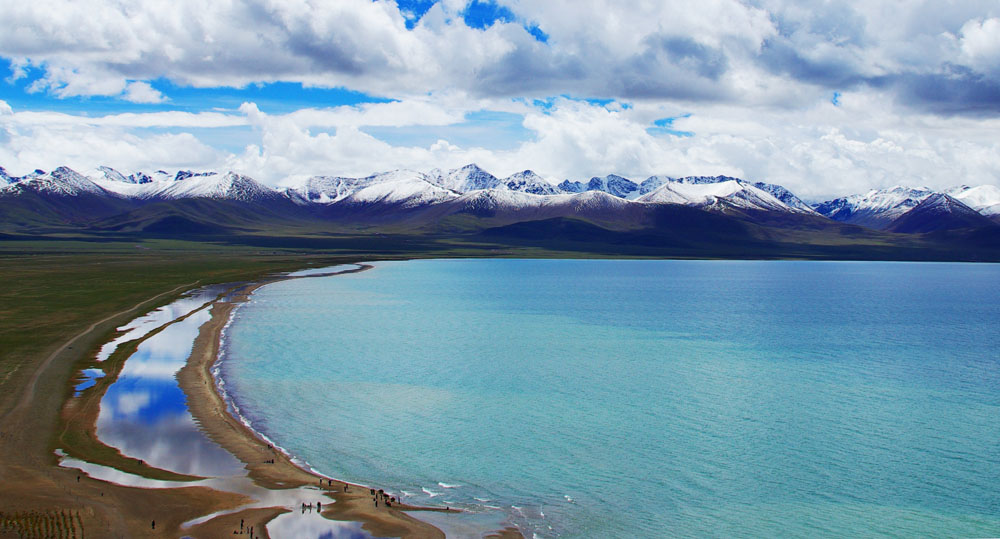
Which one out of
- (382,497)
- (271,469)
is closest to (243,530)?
(382,497)

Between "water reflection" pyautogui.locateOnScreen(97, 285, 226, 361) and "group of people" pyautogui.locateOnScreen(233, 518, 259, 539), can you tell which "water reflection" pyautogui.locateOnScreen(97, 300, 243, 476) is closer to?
"water reflection" pyautogui.locateOnScreen(97, 285, 226, 361)

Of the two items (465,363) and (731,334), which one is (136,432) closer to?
(465,363)

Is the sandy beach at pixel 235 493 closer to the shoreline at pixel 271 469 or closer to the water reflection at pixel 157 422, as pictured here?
the shoreline at pixel 271 469

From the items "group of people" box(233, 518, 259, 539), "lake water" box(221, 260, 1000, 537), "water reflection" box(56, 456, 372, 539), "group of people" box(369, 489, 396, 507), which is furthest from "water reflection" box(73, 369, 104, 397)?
"group of people" box(233, 518, 259, 539)

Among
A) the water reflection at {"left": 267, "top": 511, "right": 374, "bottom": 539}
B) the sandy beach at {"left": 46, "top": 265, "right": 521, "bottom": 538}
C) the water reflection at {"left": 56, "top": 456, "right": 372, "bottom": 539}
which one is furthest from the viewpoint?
the sandy beach at {"left": 46, "top": 265, "right": 521, "bottom": 538}

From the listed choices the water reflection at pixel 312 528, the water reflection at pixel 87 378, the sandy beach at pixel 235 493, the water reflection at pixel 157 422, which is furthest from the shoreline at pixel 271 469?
the water reflection at pixel 87 378

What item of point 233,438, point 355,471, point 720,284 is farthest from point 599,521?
point 720,284
